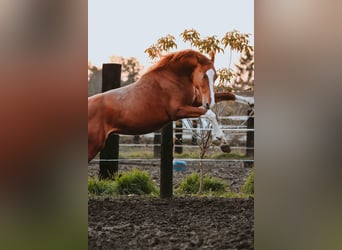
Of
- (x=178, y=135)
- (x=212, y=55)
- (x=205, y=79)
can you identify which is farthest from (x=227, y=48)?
(x=178, y=135)

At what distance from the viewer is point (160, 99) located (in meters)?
4.93

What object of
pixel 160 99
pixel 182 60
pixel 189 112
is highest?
pixel 182 60

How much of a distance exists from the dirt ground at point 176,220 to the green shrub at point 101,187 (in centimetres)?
7

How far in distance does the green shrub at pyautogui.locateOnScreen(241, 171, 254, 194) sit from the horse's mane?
106 cm

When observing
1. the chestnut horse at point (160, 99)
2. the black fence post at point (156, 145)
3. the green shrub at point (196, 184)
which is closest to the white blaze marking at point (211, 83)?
the chestnut horse at point (160, 99)

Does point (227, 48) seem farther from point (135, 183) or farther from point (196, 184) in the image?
point (135, 183)

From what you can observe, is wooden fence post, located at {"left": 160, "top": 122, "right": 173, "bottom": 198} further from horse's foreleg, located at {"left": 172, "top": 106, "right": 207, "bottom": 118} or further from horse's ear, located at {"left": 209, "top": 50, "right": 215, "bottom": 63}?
horse's ear, located at {"left": 209, "top": 50, "right": 215, "bottom": 63}

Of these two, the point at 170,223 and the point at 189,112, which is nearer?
the point at 170,223

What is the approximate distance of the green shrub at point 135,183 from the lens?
4.89 meters

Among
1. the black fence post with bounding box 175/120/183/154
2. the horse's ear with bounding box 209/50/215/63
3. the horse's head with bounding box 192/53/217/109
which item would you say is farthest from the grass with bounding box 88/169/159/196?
the horse's ear with bounding box 209/50/215/63

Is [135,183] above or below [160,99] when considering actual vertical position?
below

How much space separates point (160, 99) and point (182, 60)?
39 centimetres
